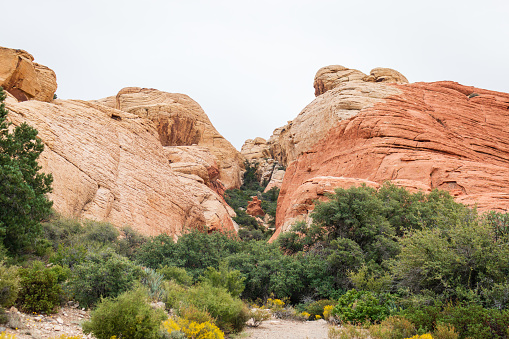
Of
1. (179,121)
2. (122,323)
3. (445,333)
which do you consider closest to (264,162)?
(179,121)

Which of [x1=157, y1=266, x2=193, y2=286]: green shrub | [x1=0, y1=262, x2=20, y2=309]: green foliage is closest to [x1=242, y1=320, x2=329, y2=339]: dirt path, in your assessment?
[x1=157, y1=266, x2=193, y2=286]: green shrub

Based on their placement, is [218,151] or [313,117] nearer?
[313,117]

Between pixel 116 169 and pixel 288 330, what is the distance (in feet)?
67.8

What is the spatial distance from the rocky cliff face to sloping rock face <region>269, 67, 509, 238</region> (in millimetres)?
9353

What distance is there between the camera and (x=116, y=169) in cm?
2712

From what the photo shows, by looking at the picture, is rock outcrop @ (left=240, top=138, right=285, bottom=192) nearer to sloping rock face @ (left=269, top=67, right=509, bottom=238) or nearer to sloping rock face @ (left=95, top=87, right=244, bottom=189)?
sloping rock face @ (left=95, top=87, right=244, bottom=189)

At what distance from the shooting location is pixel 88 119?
91.7 ft

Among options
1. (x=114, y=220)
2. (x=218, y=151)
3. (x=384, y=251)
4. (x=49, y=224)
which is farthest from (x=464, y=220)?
(x=218, y=151)

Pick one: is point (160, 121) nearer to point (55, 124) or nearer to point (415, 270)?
point (55, 124)

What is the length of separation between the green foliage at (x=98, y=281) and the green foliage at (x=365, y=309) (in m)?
6.83

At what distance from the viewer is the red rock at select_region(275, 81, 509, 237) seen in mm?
24672

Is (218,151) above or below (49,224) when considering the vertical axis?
above

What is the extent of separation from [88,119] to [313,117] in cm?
2287

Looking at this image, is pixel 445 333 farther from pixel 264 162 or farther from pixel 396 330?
pixel 264 162
